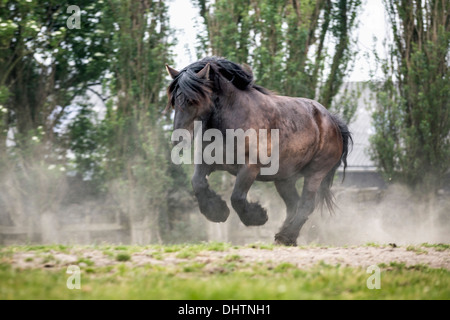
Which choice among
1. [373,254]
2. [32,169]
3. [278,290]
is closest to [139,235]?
[32,169]

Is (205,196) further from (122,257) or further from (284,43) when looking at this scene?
(284,43)

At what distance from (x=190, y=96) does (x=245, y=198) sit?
4.50 ft

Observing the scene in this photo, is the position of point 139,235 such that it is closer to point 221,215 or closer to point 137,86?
point 137,86

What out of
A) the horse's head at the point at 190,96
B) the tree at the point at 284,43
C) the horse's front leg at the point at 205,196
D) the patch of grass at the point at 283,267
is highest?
the tree at the point at 284,43

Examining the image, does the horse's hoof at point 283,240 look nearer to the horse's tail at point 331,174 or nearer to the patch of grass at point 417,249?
the horse's tail at point 331,174

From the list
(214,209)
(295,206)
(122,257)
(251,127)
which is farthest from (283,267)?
(295,206)

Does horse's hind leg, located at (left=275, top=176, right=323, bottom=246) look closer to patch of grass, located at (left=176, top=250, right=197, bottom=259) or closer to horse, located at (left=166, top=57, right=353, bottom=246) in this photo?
horse, located at (left=166, top=57, right=353, bottom=246)

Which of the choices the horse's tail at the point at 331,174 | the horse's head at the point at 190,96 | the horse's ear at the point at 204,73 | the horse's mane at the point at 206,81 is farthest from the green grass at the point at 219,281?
the horse's tail at the point at 331,174

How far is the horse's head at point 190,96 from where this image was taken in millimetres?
6500

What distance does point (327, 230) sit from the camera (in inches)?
571

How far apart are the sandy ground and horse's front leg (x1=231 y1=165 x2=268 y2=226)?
25.6 inches

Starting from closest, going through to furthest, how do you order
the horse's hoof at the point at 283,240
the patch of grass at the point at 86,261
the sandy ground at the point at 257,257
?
1. the patch of grass at the point at 86,261
2. the sandy ground at the point at 257,257
3. the horse's hoof at the point at 283,240

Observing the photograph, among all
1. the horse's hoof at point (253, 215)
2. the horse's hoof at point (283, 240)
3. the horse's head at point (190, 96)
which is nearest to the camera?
the horse's head at point (190, 96)
